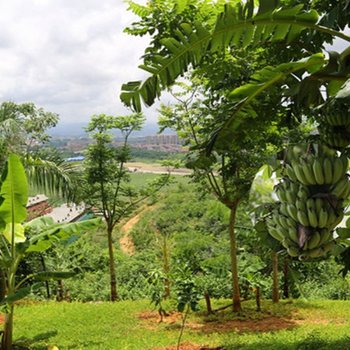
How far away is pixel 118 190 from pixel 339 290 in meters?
6.15

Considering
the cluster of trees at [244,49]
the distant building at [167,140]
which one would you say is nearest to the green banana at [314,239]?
the cluster of trees at [244,49]

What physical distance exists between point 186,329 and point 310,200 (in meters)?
5.50

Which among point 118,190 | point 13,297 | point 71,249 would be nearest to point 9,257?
point 13,297

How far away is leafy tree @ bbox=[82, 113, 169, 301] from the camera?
973 centimetres

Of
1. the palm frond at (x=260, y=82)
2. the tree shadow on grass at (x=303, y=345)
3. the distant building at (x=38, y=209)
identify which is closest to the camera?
the palm frond at (x=260, y=82)

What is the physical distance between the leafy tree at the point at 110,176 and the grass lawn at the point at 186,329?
2.21 metres

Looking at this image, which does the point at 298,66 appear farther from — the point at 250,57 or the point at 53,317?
the point at 53,317

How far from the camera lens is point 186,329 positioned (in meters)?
6.33

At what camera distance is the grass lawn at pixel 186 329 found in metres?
4.89

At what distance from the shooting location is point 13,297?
4.12 metres

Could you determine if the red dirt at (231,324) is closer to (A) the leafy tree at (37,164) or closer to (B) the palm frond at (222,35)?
(A) the leafy tree at (37,164)

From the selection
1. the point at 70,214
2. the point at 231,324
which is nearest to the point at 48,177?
the point at 231,324

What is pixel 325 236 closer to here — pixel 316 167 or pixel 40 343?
pixel 316 167

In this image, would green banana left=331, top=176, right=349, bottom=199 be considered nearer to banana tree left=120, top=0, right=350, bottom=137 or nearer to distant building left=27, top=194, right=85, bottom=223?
banana tree left=120, top=0, right=350, bottom=137
